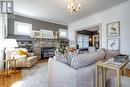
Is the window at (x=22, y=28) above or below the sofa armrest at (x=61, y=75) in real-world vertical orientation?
above

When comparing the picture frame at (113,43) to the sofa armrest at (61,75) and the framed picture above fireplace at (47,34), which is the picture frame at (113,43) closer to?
the sofa armrest at (61,75)

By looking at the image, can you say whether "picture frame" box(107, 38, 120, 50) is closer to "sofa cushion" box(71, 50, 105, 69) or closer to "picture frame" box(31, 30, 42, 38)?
"sofa cushion" box(71, 50, 105, 69)

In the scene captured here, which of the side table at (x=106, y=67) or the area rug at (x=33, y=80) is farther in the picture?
the area rug at (x=33, y=80)

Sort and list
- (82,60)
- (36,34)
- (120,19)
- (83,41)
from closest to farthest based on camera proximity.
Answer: (82,60) < (120,19) < (36,34) < (83,41)

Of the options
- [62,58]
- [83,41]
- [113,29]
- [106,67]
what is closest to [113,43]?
[113,29]

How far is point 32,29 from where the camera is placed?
636 cm

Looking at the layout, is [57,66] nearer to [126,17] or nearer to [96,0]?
[96,0]

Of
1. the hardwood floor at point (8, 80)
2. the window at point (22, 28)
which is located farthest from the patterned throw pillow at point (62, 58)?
the window at point (22, 28)

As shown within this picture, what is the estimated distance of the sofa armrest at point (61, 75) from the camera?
5.34ft

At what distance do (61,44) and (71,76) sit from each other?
20.5ft

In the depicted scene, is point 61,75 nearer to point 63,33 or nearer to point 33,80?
point 33,80

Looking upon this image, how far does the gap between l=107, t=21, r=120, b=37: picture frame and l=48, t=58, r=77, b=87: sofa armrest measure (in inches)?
150

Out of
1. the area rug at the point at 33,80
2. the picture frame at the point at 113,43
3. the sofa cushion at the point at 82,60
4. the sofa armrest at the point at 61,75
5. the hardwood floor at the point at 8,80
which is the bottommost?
the hardwood floor at the point at 8,80

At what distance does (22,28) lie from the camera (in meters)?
5.87
